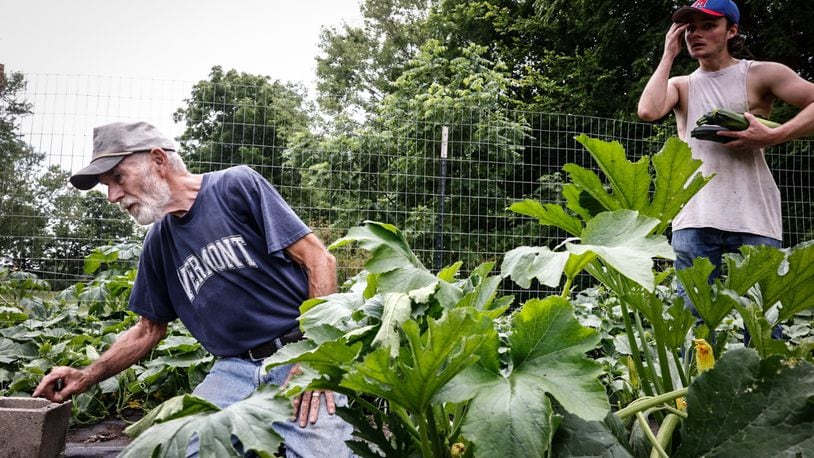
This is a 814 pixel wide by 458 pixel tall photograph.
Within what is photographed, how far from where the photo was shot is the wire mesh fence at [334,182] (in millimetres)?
5273

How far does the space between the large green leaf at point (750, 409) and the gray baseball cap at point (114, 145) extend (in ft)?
6.68

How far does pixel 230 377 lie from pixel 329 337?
4.53ft

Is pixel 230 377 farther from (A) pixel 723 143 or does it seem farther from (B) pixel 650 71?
(B) pixel 650 71

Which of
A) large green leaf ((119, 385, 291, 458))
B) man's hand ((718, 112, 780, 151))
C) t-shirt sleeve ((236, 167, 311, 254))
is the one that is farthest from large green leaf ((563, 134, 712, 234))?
man's hand ((718, 112, 780, 151))

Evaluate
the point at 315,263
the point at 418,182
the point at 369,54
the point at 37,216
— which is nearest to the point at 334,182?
the point at 418,182

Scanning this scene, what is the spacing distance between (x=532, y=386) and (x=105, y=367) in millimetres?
1837

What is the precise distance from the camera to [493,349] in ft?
2.42

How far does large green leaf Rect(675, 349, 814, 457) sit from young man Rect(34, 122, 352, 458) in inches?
56.6

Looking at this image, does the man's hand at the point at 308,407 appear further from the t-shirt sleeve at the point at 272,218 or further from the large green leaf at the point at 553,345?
the large green leaf at the point at 553,345

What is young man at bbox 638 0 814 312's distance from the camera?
2.37 metres

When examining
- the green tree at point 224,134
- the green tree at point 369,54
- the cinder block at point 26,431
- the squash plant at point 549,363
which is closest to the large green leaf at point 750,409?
the squash plant at point 549,363

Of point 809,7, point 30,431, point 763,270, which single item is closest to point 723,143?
point 763,270

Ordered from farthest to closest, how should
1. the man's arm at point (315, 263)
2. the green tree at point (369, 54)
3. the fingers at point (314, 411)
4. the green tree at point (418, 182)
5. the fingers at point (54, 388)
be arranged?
the green tree at point (369, 54) < the green tree at point (418, 182) < the man's arm at point (315, 263) < the fingers at point (54, 388) < the fingers at point (314, 411)

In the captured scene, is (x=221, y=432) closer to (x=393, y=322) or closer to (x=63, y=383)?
(x=393, y=322)
